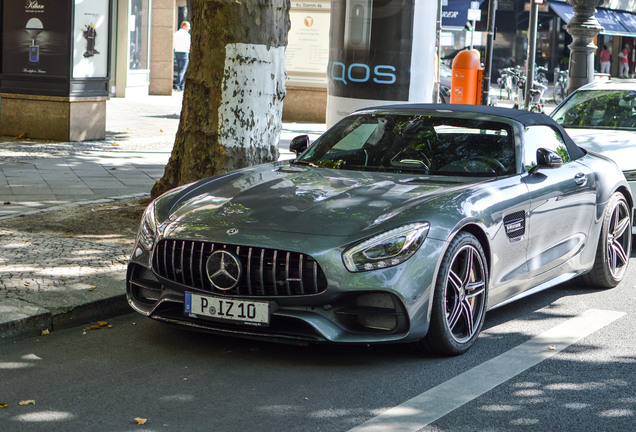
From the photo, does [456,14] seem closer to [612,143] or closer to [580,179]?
[612,143]

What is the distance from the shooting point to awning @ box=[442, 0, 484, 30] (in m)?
35.2

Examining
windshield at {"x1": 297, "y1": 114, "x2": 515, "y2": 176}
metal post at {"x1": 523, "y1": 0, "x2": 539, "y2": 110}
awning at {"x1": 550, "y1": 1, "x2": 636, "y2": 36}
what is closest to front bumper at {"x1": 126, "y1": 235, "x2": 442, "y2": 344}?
windshield at {"x1": 297, "y1": 114, "x2": 515, "y2": 176}

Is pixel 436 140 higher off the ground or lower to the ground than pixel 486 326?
higher

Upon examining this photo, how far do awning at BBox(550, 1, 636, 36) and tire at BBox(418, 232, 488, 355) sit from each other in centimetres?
3503

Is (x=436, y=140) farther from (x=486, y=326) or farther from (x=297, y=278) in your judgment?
(x=297, y=278)

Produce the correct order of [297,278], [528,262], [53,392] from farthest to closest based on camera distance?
[528,262]
[297,278]
[53,392]

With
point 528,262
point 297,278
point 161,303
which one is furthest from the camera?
point 528,262

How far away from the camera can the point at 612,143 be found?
9711mm

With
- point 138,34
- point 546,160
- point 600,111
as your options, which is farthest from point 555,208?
point 138,34

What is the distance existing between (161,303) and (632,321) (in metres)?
3.11

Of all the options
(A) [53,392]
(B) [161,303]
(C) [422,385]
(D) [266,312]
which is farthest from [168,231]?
(C) [422,385]

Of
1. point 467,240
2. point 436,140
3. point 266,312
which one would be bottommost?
point 266,312

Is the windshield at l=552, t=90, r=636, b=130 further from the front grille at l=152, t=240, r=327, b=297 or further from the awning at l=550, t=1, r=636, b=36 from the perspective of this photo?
the awning at l=550, t=1, r=636, b=36

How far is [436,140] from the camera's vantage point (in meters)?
6.61
